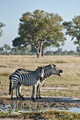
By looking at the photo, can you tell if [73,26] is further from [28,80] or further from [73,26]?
[28,80]

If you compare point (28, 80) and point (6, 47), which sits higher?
point (6, 47)

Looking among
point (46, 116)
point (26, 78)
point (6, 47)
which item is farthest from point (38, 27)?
point (6, 47)

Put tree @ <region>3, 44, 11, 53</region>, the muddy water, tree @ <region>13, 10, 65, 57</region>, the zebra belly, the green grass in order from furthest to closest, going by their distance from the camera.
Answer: tree @ <region>3, 44, 11, 53</region> → tree @ <region>13, 10, 65, 57</region> → the zebra belly → the muddy water → the green grass

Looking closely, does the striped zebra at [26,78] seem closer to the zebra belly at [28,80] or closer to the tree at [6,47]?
the zebra belly at [28,80]

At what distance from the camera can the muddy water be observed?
12.0 m

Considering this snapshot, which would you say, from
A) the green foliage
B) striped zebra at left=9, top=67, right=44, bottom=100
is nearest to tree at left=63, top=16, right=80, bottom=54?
the green foliage

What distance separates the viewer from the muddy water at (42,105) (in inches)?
472

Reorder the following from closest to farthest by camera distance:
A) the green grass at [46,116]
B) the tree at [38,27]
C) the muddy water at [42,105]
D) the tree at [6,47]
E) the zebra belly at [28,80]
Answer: the green grass at [46,116] < the muddy water at [42,105] < the zebra belly at [28,80] < the tree at [38,27] < the tree at [6,47]

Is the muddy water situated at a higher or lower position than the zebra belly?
lower

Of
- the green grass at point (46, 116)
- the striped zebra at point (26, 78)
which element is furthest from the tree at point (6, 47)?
the green grass at point (46, 116)

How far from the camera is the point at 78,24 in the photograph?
235 feet

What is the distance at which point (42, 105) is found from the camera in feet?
42.5

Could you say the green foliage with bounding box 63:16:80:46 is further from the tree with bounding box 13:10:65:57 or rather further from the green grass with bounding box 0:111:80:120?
the green grass with bounding box 0:111:80:120

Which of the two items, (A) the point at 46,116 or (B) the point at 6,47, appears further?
(B) the point at 6,47
